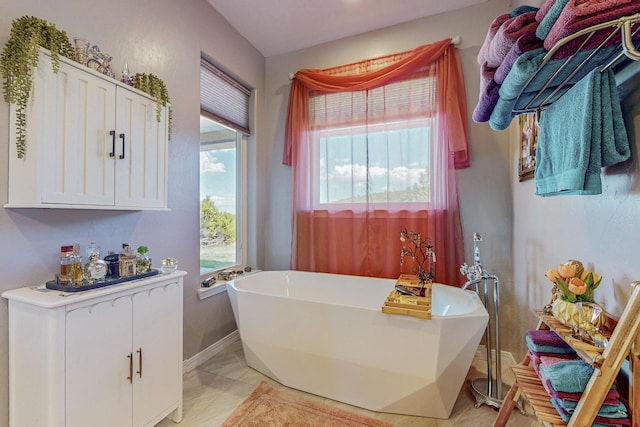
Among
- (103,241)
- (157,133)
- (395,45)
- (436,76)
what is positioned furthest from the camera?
(395,45)

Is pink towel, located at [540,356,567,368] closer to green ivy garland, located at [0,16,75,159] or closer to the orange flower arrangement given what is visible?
the orange flower arrangement

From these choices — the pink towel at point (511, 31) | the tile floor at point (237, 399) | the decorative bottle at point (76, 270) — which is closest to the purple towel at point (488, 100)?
the pink towel at point (511, 31)

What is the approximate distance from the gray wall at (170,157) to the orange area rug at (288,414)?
751 millimetres

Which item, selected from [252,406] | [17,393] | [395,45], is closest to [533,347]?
[252,406]

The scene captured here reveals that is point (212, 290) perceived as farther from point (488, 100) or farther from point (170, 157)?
point (488, 100)

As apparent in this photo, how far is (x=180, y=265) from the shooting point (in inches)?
80.5

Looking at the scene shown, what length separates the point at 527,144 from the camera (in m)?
1.80

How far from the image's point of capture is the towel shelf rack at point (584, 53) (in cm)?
69

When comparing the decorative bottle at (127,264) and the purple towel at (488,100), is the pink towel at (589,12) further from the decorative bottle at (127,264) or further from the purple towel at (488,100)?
the decorative bottle at (127,264)

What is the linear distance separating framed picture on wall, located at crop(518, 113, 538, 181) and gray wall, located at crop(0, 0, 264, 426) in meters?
2.40

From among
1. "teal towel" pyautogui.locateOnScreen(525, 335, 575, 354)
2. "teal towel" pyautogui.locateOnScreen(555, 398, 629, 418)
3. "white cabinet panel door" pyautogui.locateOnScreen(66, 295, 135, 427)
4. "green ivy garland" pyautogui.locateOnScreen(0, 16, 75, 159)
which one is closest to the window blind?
"green ivy garland" pyautogui.locateOnScreen(0, 16, 75, 159)

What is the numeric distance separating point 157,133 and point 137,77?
0.33 metres

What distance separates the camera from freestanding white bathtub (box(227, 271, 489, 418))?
1448 millimetres

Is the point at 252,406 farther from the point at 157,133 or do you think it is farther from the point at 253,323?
the point at 157,133
